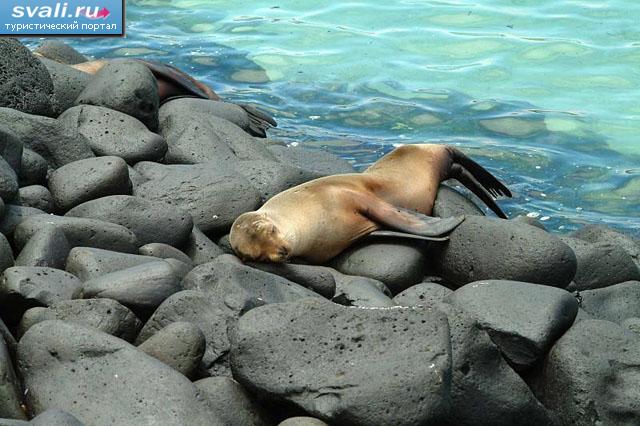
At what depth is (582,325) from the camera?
4.65m

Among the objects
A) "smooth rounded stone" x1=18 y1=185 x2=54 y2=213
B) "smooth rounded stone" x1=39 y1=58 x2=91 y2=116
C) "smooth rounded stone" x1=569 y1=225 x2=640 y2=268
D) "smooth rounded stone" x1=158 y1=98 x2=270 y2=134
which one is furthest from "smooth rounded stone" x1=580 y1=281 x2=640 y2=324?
"smooth rounded stone" x1=39 y1=58 x2=91 y2=116

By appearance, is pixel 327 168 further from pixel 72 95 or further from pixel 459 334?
pixel 459 334

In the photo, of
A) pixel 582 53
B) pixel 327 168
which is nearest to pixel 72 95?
pixel 327 168

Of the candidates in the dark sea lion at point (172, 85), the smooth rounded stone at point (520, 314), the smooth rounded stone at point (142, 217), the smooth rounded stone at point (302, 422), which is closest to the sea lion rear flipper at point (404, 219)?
the smooth rounded stone at point (520, 314)

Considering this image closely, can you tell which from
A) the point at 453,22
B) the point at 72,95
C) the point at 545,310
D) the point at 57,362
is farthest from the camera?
the point at 453,22

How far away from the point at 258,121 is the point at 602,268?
334cm

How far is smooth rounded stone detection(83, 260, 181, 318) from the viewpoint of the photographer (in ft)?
13.8

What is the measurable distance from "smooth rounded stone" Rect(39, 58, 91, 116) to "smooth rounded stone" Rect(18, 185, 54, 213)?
1508 millimetres

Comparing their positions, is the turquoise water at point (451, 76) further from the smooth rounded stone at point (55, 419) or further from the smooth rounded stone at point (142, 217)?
the smooth rounded stone at point (55, 419)

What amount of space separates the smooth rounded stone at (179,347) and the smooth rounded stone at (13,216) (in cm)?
133

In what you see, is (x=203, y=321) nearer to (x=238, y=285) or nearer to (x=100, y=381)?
(x=238, y=285)

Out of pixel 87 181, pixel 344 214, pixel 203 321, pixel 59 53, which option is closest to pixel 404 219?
pixel 344 214

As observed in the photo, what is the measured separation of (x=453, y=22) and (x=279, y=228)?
6.96m

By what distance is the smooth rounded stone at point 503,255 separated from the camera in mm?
5324
